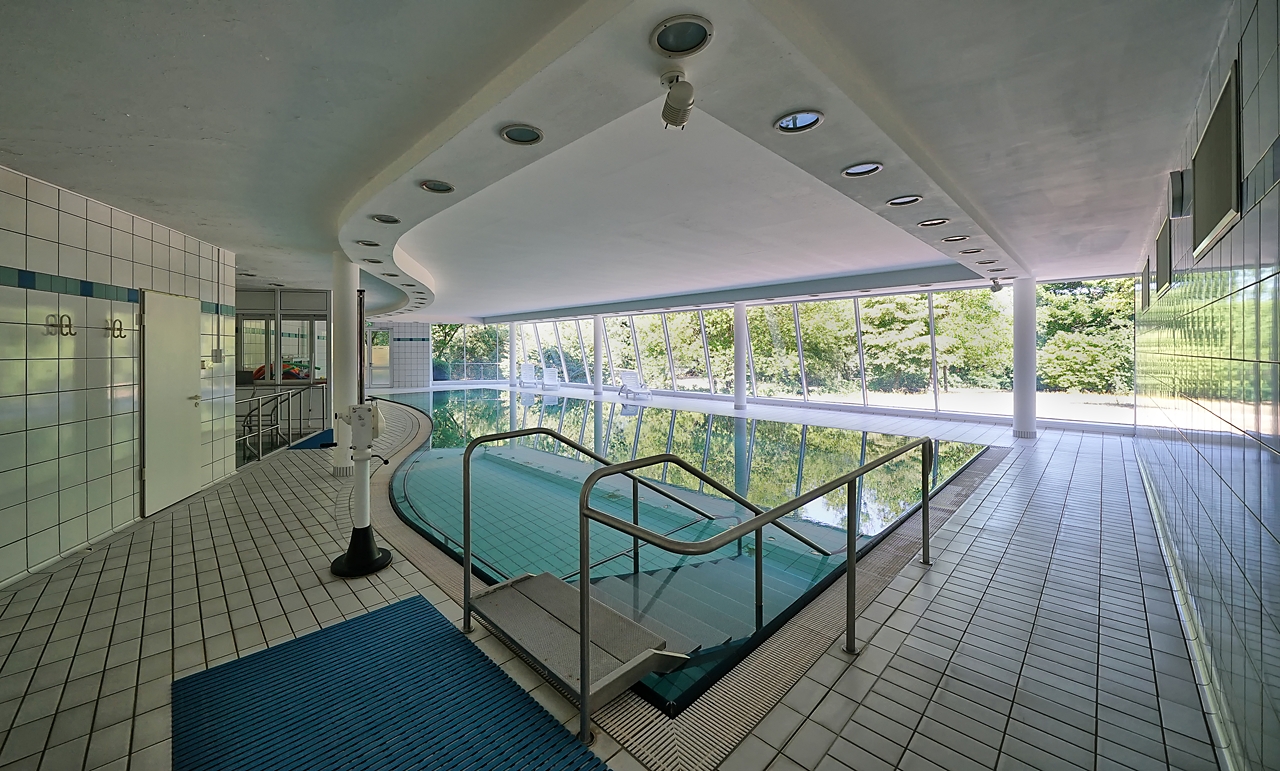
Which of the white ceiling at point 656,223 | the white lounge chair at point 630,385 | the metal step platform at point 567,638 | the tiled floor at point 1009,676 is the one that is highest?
the white ceiling at point 656,223

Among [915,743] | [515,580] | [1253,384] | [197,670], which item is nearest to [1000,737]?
[915,743]

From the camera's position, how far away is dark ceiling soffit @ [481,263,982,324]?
7.71 metres

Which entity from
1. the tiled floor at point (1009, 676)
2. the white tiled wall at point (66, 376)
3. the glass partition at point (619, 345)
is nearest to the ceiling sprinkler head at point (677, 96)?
the tiled floor at point (1009, 676)

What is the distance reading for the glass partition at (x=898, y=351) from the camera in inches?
424

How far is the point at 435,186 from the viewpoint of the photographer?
2.98 meters

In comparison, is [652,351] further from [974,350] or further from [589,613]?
[589,613]

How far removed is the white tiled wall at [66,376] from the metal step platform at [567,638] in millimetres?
3029

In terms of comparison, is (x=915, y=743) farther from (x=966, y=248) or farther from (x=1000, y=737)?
(x=966, y=248)

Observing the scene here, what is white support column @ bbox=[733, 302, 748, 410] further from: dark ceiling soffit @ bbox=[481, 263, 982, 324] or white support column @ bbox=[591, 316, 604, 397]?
white support column @ bbox=[591, 316, 604, 397]

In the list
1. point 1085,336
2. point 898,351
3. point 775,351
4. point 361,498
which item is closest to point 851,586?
point 361,498

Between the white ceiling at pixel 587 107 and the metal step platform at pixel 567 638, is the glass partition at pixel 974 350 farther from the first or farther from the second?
the metal step platform at pixel 567 638

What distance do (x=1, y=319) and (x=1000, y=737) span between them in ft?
17.3

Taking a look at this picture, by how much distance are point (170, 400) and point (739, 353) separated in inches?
394

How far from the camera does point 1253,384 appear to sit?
1515 millimetres
